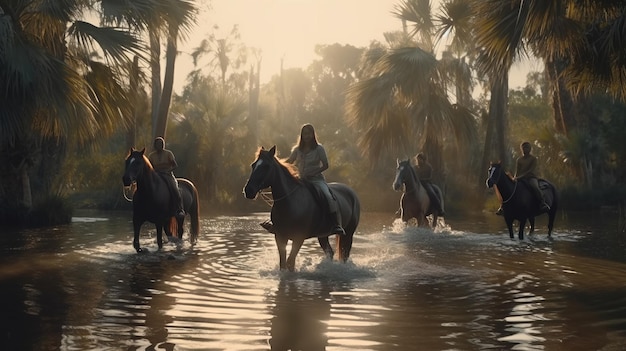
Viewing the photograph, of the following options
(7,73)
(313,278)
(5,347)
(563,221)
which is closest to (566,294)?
(313,278)

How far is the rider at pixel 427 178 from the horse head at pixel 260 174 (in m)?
9.68

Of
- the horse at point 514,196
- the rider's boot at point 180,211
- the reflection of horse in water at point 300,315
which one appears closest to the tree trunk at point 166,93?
the rider's boot at point 180,211

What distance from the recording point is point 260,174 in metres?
10.5

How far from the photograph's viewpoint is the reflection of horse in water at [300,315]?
6.51 metres

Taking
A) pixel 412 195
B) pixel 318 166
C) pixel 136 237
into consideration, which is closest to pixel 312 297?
pixel 318 166

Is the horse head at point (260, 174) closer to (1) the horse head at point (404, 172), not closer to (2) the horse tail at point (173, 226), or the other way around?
(2) the horse tail at point (173, 226)

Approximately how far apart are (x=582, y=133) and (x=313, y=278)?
23909 mm

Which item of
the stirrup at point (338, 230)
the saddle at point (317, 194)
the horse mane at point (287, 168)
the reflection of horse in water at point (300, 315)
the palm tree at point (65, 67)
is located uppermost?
the palm tree at point (65, 67)

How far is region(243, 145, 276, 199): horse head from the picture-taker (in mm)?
10234

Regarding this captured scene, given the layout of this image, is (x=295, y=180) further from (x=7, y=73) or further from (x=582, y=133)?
(x=582, y=133)

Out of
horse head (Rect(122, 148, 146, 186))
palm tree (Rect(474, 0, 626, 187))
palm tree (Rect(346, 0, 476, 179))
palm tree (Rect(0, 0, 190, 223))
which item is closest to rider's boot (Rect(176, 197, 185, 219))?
horse head (Rect(122, 148, 146, 186))

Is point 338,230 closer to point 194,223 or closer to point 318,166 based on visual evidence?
point 318,166

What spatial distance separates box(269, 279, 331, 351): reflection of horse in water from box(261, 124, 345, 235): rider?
1.24 m

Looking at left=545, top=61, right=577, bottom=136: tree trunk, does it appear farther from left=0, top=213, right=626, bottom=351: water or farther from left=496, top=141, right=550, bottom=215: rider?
left=0, top=213, right=626, bottom=351: water
